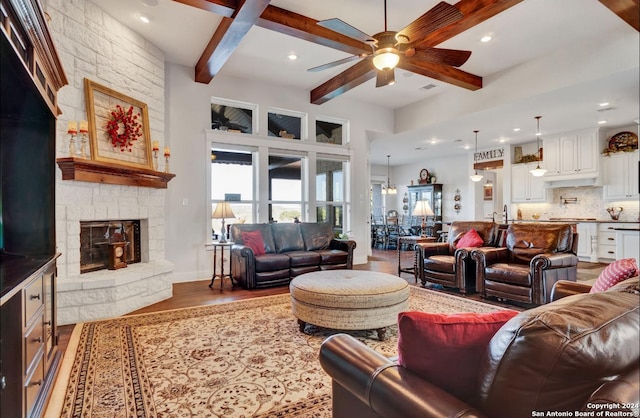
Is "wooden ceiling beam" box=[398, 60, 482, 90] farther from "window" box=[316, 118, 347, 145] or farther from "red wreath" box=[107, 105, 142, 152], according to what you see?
"red wreath" box=[107, 105, 142, 152]

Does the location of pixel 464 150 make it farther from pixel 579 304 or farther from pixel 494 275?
pixel 579 304

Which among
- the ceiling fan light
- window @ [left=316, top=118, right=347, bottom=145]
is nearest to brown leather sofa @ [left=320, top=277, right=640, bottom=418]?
the ceiling fan light

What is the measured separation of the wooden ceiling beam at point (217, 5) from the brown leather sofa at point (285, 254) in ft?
9.06

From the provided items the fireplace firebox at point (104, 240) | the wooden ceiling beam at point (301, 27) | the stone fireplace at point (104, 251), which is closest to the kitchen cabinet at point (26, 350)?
the stone fireplace at point (104, 251)

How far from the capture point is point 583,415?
744 mm

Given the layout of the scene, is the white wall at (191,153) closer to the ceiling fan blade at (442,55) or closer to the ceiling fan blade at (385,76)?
the ceiling fan blade at (385,76)

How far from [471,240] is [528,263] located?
2.43ft

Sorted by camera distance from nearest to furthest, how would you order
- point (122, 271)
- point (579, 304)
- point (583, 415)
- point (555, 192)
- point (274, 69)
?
point (583, 415), point (579, 304), point (122, 271), point (274, 69), point (555, 192)

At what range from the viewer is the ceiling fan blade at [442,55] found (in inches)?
132

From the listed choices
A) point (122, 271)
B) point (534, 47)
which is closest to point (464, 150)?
point (534, 47)

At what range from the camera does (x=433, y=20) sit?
3.02m

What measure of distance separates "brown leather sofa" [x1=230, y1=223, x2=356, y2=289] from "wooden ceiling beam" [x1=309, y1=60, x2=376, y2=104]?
226cm

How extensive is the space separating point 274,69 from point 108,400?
4763 mm

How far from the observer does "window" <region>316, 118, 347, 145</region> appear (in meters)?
6.78
